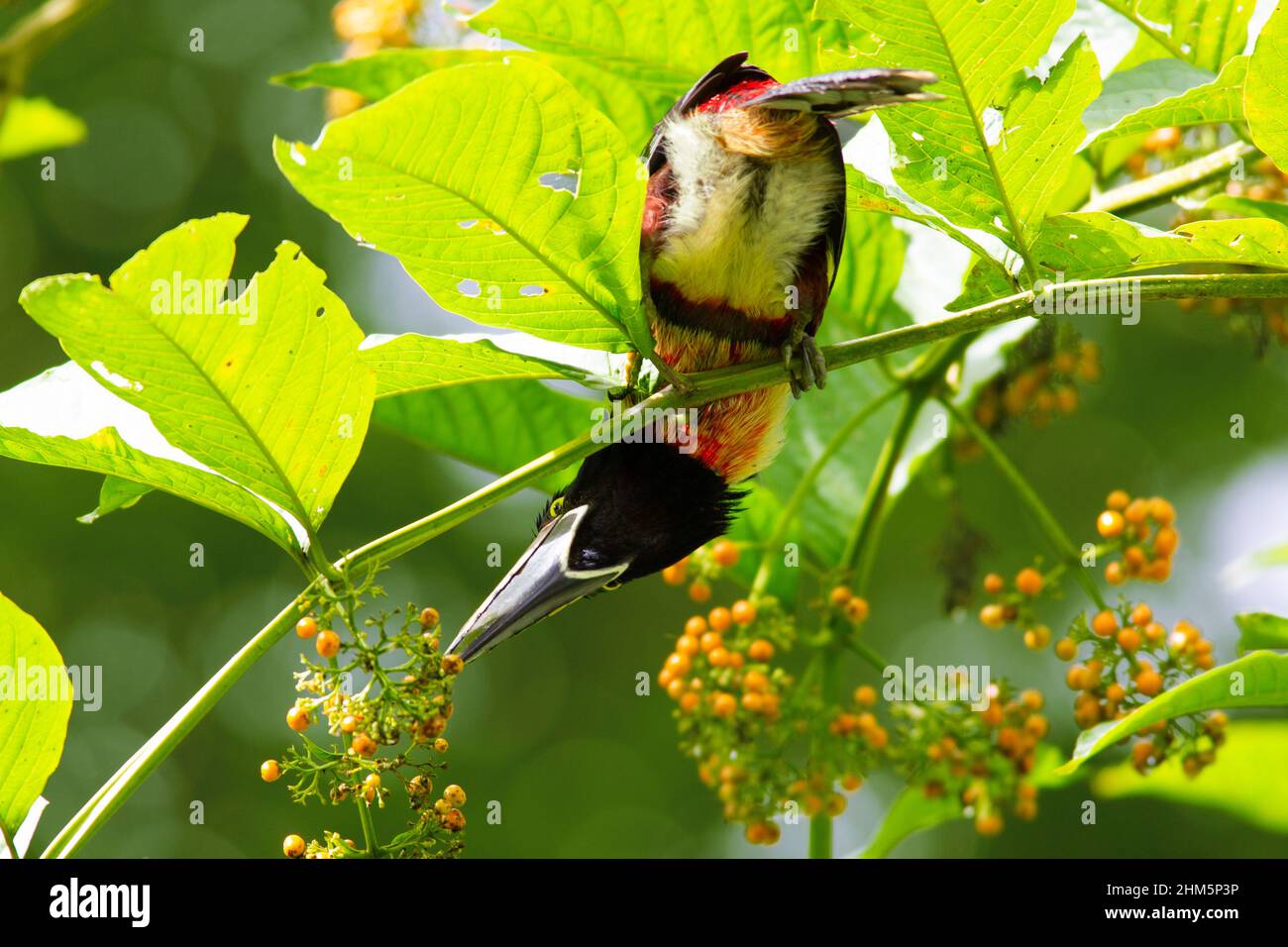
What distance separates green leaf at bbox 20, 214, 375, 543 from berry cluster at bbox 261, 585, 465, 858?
153mm

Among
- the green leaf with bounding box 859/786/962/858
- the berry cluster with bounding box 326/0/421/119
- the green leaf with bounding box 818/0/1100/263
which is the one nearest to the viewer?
the green leaf with bounding box 818/0/1100/263

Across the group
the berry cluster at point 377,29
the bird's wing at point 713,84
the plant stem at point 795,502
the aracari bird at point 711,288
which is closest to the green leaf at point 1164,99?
the aracari bird at point 711,288

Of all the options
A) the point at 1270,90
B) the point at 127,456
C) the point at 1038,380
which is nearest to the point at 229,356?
the point at 127,456

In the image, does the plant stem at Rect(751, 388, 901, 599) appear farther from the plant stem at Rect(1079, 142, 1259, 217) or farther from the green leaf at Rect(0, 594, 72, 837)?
the green leaf at Rect(0, 594, 72, 837)

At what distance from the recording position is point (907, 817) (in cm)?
257

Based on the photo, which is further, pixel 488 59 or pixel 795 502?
pixel 795 502

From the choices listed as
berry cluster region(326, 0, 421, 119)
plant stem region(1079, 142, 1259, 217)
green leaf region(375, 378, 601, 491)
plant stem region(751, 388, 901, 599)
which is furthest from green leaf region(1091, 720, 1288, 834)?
berry cluster region(326, 0, 421, 119)

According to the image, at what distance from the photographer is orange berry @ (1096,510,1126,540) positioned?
227 cm

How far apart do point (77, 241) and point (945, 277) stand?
516cm

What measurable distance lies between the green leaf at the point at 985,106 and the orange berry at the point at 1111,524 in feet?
2.50

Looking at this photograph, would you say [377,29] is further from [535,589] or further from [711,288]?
[535,589]

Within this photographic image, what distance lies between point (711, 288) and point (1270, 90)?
960 mm

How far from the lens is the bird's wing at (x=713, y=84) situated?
2096 mm

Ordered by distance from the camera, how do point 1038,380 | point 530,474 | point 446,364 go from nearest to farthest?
1. point 530,474
2. point 446,364
3. point 1038,380
